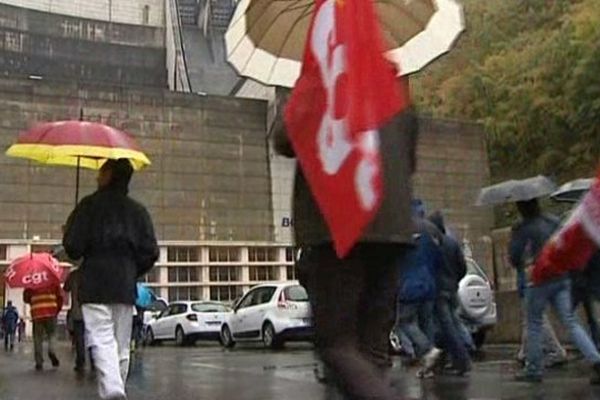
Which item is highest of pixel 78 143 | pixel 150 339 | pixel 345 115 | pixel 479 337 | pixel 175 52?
pixel 175 52

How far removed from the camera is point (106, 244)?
21.7 feet

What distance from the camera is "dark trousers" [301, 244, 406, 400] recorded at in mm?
3621

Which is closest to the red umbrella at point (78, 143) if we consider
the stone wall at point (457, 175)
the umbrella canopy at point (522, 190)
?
the umbrella canopy at point (522, 190)

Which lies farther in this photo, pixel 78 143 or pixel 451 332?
pixel 451 332

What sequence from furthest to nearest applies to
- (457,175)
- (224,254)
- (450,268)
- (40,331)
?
1. (457,175)
2. (224,254)
3. (40,331)
4. (450,268)

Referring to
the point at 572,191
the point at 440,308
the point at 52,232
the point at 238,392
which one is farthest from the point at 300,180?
the point at 52,232

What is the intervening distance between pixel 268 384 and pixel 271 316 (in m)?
11.0

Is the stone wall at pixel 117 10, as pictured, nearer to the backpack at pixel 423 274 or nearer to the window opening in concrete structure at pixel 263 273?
the window opening in concrete structure at pixel 263 273

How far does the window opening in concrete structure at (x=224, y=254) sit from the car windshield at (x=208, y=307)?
552 centimetres

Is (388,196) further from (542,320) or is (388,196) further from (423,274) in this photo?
(423,274)

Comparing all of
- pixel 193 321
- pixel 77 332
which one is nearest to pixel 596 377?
pixel 77 332

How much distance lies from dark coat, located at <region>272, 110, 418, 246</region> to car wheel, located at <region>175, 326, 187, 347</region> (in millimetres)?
22838

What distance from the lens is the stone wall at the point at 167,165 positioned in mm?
30062

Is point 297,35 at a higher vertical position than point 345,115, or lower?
higher
